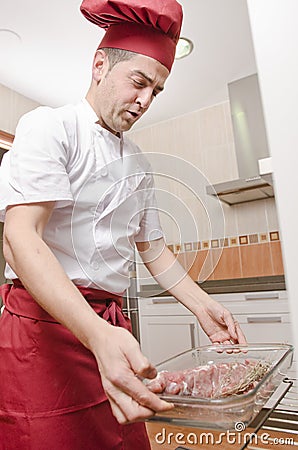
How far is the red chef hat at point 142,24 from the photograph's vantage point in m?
0.73

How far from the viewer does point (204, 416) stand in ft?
1.26

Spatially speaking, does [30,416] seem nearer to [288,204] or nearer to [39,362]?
[39,362]

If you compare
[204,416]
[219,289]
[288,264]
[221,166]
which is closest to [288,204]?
[288,264]

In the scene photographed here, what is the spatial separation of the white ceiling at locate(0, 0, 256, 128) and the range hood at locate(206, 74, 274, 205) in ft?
0.39

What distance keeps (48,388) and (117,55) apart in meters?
0.60

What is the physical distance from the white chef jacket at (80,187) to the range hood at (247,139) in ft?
5.41

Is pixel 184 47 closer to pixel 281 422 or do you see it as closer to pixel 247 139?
pixel 247 139

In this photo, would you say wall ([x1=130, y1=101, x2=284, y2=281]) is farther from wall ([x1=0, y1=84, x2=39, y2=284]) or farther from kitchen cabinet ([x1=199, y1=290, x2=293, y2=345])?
wall ([x1=0, y1=84, x2=39, y2=284])

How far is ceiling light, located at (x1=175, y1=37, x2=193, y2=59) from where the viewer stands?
2.23 m

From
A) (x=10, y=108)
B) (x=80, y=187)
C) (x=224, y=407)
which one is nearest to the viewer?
(x=224, y=407)

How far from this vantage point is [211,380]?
49cm

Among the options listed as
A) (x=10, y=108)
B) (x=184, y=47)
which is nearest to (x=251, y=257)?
(x=184, y=47)

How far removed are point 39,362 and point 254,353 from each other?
1.16 ft

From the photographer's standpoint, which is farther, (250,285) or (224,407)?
(250,285)
